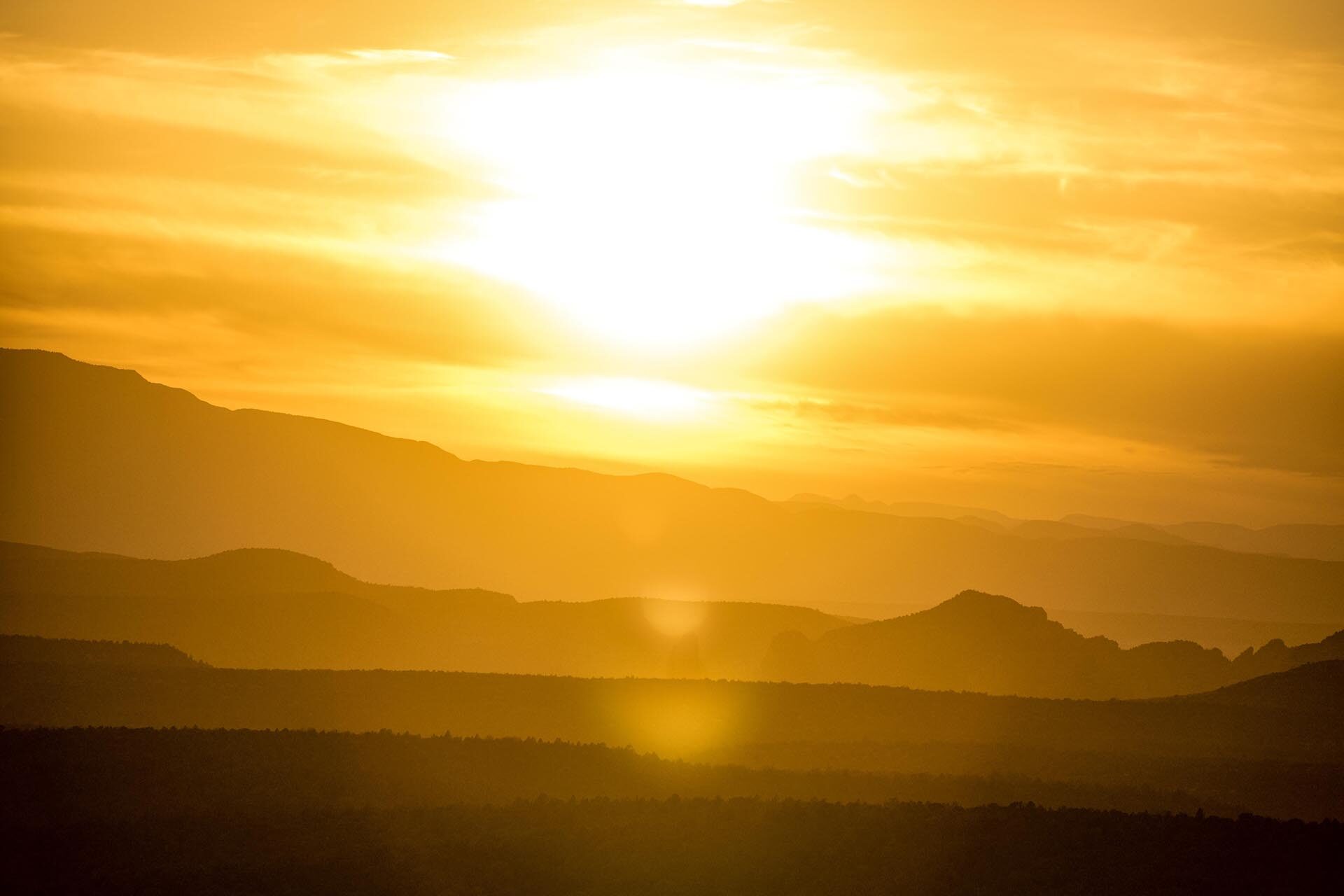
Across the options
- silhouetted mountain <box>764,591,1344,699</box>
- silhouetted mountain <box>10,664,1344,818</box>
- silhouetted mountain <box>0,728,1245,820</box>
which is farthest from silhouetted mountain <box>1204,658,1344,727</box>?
silhouetted mountain <box>764,591,1344,699</box>

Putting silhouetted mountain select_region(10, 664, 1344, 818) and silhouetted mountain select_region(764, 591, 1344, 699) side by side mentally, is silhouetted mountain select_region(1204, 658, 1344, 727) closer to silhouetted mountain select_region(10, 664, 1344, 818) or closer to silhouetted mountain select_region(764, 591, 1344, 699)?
silhouetted mountain select_region(10, 664, 1344, 818)

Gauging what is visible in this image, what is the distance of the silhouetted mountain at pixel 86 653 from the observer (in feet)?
204

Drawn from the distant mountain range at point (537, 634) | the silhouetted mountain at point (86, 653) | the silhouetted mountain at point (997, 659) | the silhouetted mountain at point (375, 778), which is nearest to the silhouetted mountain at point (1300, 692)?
the distant mountain range at point (537, 634)

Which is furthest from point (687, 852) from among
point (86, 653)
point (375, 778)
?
point (86, 653)

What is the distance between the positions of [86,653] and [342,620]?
40.9m

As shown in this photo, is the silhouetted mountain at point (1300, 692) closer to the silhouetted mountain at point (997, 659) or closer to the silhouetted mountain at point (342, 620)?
the silhouetted mountain at point (997, 659)

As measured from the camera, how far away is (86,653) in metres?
63.9

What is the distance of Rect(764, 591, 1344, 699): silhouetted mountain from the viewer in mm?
86000

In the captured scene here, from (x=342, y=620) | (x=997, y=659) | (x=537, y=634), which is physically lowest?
(x=997, y=659)

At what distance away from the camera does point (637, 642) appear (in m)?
116

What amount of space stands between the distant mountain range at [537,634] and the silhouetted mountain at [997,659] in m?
0.13

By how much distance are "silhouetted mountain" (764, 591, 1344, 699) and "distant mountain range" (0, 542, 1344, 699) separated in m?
0.13

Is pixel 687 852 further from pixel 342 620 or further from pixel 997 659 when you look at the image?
pixel 342 620

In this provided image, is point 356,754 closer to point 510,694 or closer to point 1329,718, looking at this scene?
point 510,694
